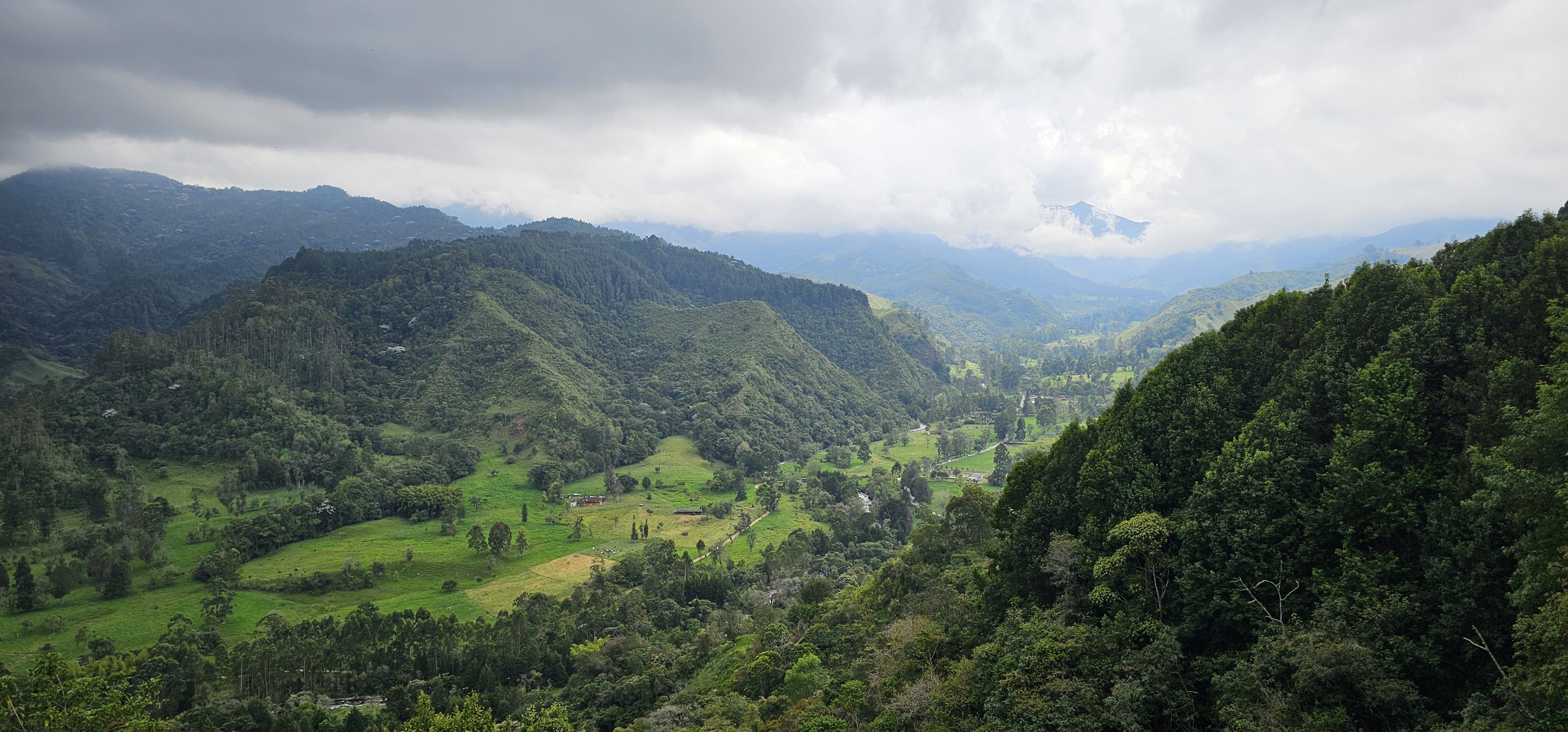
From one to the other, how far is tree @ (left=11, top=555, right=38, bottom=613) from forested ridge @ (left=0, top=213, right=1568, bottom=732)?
12.5 metres

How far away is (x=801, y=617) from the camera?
2089 inches

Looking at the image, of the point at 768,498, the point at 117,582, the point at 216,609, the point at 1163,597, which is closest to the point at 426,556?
the point at 216,609

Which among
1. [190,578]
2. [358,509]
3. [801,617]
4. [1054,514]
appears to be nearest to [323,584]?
[190,578]

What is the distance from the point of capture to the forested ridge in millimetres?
20906

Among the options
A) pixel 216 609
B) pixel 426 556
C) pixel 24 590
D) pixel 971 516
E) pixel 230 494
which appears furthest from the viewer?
pixel 230 494

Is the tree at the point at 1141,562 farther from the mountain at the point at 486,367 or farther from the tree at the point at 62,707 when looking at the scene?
the mountain at the point at 486,367

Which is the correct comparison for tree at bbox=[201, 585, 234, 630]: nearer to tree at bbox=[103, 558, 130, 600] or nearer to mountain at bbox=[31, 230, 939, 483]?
tree at bbox=[103, 558, 130, 600]

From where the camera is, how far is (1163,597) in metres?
29.2

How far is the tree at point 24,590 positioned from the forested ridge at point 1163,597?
12471 millimetres

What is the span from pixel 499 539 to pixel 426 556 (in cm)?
825

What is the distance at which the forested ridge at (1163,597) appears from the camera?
2091 centimetres

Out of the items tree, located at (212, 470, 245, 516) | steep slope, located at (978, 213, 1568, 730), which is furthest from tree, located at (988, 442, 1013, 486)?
tree, located at (212, 470, 245, 516)

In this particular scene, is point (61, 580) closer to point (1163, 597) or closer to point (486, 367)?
point (486, 367)

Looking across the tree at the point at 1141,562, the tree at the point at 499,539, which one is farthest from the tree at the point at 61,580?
the tree at the point at 1141,562
